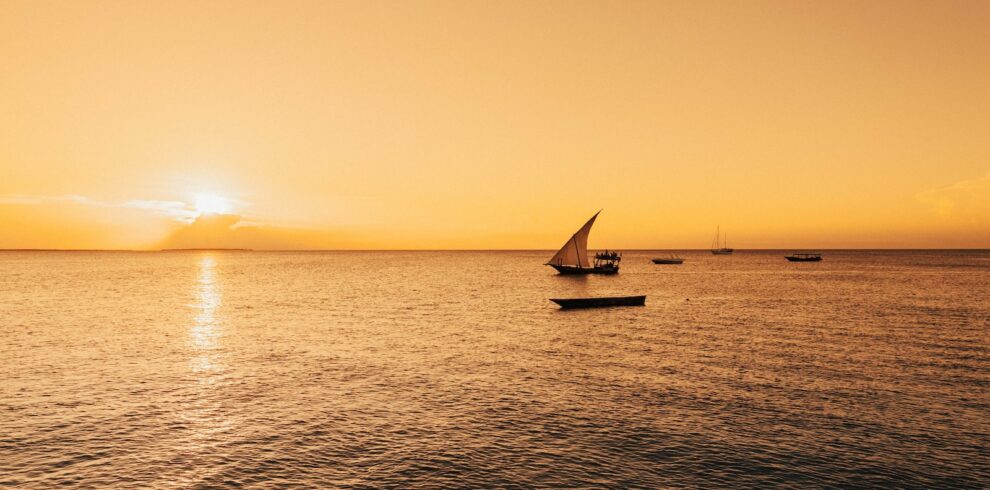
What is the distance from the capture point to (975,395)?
3338 centimetres

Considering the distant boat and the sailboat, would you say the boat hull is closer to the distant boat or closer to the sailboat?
the sailboat

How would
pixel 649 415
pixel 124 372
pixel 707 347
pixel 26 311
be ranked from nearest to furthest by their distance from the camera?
pixel 649 415 < pixel 124 372 < pixel 707 347 < pixel 26 311

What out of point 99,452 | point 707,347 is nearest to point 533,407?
point 99,452

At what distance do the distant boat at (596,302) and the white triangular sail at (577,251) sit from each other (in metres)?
48.1

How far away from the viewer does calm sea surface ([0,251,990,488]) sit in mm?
22953

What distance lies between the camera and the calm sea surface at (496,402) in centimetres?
2295

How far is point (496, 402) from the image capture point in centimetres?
3244

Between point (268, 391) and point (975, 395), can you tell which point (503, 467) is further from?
point (975, 395)

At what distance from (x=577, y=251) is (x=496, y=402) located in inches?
4299

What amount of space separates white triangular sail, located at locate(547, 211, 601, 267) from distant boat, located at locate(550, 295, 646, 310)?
48075mm

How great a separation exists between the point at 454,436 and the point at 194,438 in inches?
447

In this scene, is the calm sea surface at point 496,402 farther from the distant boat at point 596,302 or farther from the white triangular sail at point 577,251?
the white triangular sail at point 577,251

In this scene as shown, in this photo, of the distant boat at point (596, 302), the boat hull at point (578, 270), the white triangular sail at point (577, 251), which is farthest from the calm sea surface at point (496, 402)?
the boat hull at point (578, 270)

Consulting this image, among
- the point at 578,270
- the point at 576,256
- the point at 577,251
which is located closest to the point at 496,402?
the point at 577,251
